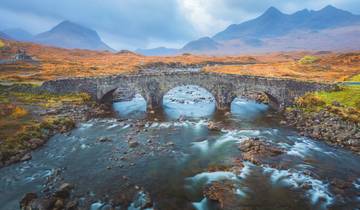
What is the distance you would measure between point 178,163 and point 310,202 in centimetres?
1061

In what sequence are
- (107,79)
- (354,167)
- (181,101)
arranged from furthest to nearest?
(181,101)
(107,79)
(354,167)

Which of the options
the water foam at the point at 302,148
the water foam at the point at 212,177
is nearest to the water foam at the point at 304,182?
the water foam at the point at 212,177

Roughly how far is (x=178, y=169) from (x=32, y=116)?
2177 cm

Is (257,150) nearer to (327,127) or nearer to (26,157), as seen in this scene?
(327,127)

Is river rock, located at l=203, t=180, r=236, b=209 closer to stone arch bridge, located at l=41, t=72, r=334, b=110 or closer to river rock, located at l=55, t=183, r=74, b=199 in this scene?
river rock, located at l=55, t=183, r=74, b=199

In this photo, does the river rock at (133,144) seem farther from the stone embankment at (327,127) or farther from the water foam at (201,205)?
the stone embankment at (327,127)

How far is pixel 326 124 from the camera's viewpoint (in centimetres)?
3266

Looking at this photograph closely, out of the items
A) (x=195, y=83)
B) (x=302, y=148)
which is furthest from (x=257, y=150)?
(x=195, y=83)

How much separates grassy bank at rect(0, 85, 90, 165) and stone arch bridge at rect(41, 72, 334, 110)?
82.0 inches

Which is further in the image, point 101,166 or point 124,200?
point 101,166

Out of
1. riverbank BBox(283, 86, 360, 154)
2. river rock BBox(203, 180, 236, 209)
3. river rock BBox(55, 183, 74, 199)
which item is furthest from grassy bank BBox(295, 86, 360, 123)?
river rock BBox(55, 183, 74, 199)

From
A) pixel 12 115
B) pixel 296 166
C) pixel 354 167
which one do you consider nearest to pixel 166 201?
pixel 296 166

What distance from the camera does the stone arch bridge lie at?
40.2 metres

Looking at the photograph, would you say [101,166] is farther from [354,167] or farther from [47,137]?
[354,167]
